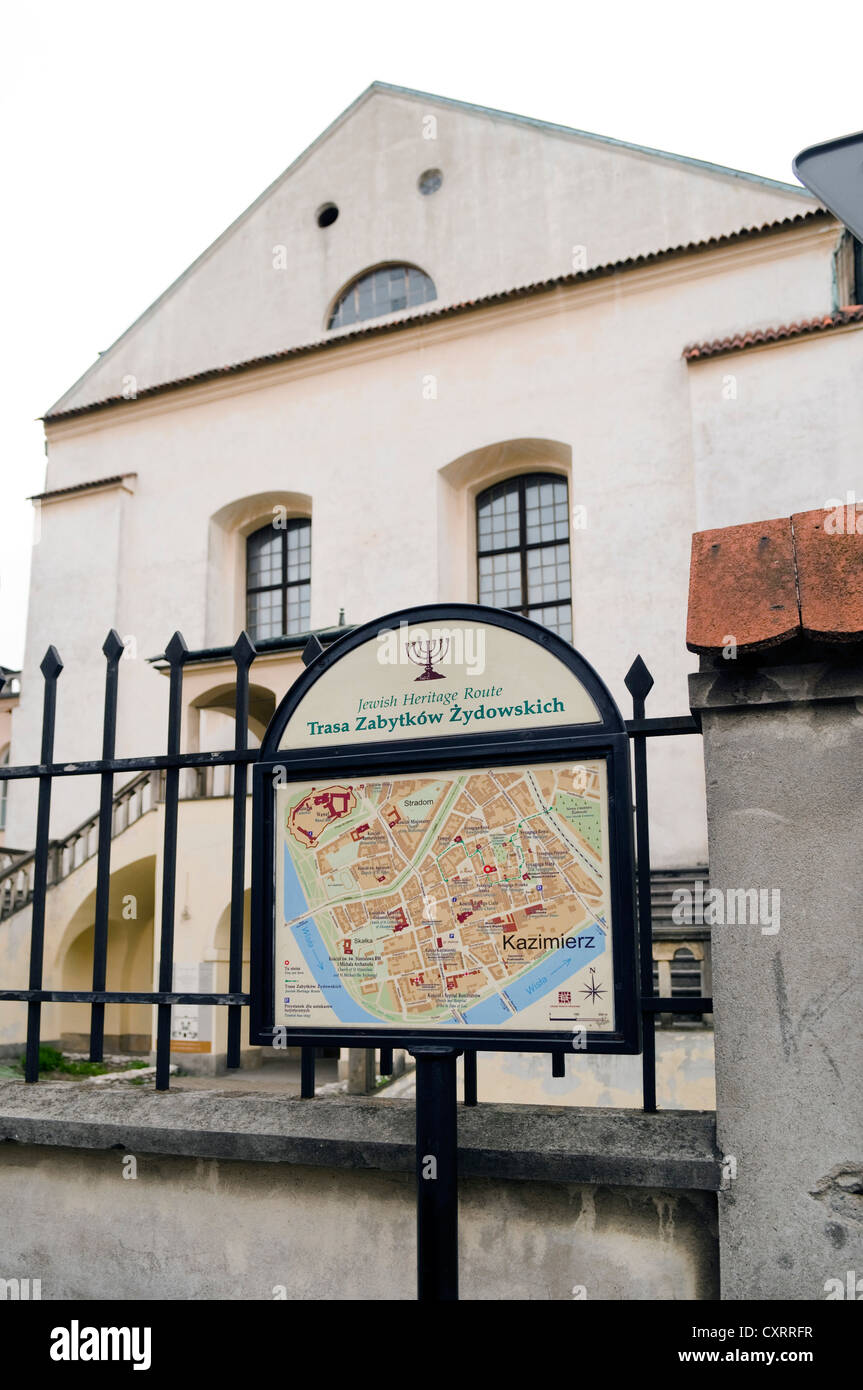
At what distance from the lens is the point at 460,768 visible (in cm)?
267

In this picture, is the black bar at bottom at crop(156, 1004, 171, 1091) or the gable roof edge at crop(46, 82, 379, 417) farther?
the gable roof edge at crop(46, 82, 379, 417)

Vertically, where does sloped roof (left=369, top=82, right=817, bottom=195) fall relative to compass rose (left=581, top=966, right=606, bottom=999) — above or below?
above

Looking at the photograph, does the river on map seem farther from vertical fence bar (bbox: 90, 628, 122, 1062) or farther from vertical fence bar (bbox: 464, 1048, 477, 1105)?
vertical fence bar (bbox: 90, 628, 122, 1062)

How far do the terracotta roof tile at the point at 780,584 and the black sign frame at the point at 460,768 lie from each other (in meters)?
0.31

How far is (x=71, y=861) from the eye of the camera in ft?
54.5

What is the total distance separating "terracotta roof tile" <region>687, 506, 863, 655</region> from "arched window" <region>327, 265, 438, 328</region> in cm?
1677

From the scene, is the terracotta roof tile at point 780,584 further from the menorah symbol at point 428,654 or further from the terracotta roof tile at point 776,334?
the terracotta roof tile at point 776,334

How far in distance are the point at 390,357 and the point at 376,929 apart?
16598mm

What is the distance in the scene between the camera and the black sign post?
248cm

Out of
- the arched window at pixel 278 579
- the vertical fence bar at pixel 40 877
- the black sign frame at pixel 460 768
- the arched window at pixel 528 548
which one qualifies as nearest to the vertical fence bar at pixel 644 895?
the black sign frame at pixel 460 768

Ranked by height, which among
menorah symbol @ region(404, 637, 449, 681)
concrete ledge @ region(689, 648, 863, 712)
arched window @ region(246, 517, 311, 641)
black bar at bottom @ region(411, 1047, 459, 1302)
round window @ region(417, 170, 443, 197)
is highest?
round window @ region(417, 170, 443, 197)

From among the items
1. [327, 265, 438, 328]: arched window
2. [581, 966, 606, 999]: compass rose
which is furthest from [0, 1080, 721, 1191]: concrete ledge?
[327, 265, 438, 328]: arched window

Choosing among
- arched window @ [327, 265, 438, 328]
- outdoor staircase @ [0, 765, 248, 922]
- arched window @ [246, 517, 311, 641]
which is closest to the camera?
outdoor staircase @ [0, 765, 248, 922]

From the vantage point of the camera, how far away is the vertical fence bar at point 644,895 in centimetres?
262
